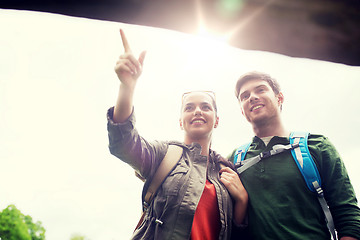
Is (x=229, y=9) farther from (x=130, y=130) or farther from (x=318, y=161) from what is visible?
(x=318, y=161)

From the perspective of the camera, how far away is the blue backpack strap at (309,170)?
7.61 ft

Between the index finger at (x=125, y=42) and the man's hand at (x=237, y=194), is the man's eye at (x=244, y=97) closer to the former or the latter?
the man's hand at (x=237, y=194)

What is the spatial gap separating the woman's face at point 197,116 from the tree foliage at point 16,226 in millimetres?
16414

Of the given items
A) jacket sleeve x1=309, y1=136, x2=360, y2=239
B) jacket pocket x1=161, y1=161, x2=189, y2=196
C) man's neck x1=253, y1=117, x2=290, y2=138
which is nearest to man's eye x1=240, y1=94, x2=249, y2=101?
man's neck x1=253, y1=117, x2=290, y2=138

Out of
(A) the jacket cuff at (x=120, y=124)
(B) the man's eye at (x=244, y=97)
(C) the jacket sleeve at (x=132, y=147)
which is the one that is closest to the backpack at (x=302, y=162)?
(B) the man's eye at (x=244, y=97)

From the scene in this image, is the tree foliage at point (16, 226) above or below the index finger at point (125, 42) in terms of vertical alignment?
below

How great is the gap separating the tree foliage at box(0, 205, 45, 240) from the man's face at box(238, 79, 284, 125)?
16985 millimetres

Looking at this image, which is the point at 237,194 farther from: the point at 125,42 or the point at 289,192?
the point at 125,42

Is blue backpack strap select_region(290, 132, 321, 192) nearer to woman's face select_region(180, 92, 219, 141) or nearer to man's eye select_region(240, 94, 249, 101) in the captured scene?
man's eye select_region(240, 94, 249, 101)

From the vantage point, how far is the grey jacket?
2010 millimetres

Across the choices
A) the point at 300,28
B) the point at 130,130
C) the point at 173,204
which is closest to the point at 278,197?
the point at 173,204

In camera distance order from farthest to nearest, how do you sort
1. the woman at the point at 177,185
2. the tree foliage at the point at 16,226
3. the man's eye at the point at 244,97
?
the tree foliage at the point at 16,226 < the man's eye at the point at 244,97 < the woman at the point at 177,185

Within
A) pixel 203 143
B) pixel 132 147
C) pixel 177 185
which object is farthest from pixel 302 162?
pixel 132 147

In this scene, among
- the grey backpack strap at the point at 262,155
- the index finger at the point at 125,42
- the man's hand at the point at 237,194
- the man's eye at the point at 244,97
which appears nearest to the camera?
the index finger at the point at 125,42
